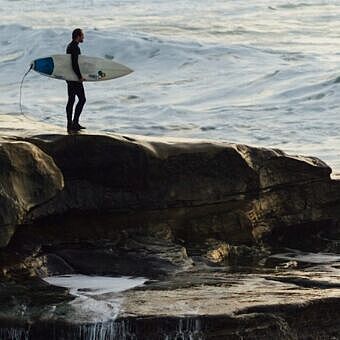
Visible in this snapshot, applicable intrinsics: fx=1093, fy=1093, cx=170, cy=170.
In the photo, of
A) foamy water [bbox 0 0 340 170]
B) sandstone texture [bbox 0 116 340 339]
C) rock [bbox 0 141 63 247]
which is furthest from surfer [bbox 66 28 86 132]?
foamy water [bbox 0 0 340 170]

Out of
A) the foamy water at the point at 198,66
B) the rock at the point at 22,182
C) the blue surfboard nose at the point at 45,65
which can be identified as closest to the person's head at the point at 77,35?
the blue surfboard nose at the point at 45,65

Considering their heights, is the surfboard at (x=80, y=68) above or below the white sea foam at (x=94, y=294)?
above

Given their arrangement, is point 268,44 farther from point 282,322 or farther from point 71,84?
point 282,322

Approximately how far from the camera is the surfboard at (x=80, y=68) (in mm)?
11141

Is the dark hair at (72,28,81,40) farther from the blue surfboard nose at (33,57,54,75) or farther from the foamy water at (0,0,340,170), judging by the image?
the foamy water at (0,0,340,170)

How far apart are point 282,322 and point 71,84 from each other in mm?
3805

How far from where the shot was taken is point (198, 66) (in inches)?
1184

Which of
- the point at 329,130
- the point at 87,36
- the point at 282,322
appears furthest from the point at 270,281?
the point at 87,36

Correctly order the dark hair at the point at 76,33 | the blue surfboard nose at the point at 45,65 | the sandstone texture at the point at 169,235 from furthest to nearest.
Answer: the blue surfboard nose at the point at 45,65
the dark hair at the point at 76,33
the sandstone texture at the point at 169,235

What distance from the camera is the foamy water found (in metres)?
22.1

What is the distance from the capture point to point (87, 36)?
34.4m

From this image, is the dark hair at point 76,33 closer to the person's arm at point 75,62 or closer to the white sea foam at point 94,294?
the person's arm at point 75,62

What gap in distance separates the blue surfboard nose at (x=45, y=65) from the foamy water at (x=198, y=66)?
7.14 m

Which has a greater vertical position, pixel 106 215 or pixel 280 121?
pixel 106 215
